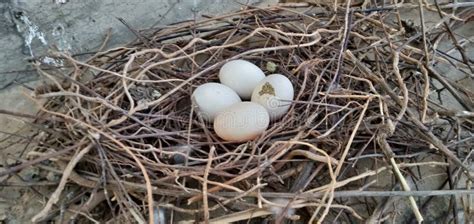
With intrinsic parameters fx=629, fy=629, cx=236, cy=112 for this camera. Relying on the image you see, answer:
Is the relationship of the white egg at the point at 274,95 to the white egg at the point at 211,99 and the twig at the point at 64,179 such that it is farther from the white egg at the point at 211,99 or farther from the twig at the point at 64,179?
the twig at the point at 64,179

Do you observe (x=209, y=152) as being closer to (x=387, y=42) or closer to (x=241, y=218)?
(x=241, y=218)

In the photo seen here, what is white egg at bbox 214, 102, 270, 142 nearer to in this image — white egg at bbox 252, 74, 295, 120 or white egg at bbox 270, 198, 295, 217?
white egg at bbox 252, 74, 295, 120

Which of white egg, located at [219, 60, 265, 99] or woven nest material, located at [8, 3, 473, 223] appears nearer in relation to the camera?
woven nest material, located at [8, 3, 473, 223]

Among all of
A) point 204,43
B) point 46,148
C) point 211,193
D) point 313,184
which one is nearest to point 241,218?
point 211,193

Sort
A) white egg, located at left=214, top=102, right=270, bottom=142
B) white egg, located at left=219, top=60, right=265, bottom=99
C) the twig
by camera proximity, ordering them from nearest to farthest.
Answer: the twig
white egg, located at left=214, top=102, right=270, bottom=142
white egg, located at left=219, top=60, right=265, bottom=99

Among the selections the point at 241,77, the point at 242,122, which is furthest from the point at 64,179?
the point at 241,77

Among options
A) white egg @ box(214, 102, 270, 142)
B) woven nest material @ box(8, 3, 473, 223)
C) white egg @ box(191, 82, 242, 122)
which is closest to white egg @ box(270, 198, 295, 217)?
woven nest material @ box(8, 3, 473, 223)

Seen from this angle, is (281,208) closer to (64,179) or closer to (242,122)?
(242,122)
